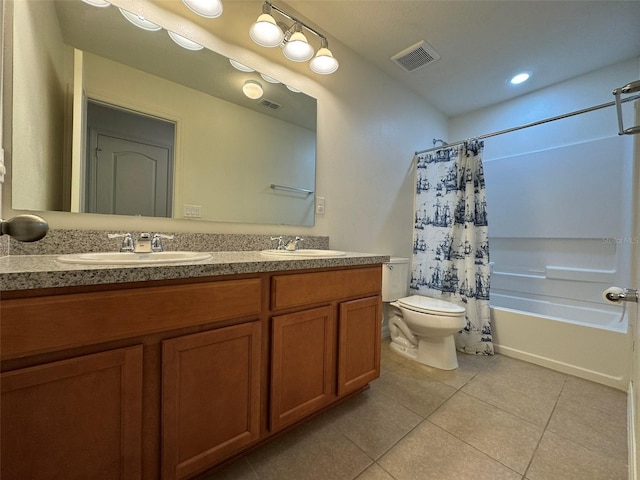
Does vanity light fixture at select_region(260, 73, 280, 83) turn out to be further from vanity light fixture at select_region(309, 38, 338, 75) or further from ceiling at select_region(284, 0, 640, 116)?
ceiling at select_region(284, 0, 640, 116)

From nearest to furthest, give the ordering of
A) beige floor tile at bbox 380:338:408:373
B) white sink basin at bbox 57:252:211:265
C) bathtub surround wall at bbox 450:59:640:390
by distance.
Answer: white sink basin at bbox 57:252:211:265 < bathtub surround wall at bbox 450:59:640:390 < beige floor tile at bbox 380:338:408:373

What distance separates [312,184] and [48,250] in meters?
1.38

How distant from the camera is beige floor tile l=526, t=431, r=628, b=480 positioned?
1000 millimetres

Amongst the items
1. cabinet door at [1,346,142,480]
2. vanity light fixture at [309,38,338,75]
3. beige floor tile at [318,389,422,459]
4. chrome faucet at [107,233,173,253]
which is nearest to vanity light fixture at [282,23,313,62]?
vanity light fixture at [309,38,338,75]

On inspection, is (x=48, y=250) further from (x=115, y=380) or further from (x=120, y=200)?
(x=115, y=380)

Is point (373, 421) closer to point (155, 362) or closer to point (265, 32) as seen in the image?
point (155, 362)

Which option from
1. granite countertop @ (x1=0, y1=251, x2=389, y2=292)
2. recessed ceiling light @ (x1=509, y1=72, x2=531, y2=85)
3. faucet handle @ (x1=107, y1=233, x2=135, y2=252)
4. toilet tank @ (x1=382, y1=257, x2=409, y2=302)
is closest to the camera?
granite countertop @ (x1=0, y1=251, x2=389, y2=292)

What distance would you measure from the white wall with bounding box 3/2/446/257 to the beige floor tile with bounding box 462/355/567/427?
3.81 ft

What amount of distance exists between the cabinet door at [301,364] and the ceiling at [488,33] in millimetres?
1875

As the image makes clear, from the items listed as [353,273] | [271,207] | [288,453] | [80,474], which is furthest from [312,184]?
[80,474]

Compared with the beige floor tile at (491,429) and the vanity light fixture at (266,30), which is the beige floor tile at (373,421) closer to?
the beige floor tile at (491,429)

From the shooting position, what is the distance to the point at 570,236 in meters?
2.28

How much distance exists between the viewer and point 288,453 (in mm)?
1088

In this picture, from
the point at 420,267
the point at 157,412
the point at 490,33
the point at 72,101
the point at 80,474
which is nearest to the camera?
the point at 80,474
